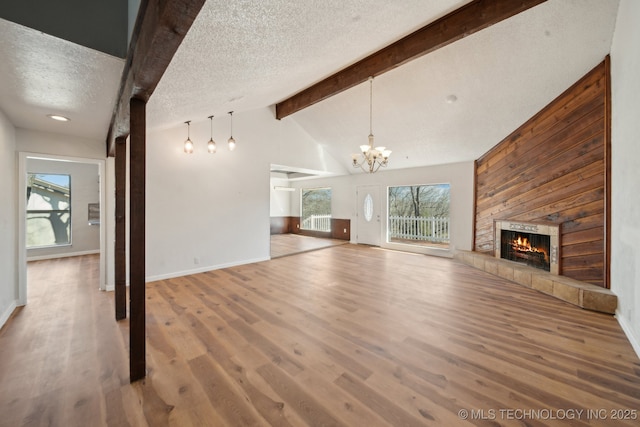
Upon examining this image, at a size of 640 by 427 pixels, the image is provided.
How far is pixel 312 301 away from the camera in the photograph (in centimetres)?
332

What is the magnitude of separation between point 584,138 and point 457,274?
274 centimetres

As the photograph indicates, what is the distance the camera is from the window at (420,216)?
7355 millimetres

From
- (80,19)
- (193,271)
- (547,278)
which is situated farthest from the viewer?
(193,271)

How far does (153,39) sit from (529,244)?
18.6 feet

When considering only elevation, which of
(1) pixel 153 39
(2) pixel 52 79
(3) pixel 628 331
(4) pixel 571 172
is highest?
(2) pixel 52 79

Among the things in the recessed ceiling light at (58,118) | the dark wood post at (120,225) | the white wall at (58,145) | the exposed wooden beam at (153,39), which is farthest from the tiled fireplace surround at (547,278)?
the white wall at (58,145)

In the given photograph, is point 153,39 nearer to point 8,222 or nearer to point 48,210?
point 8,222

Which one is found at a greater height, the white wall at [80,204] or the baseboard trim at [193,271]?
the white wall at [80,204]

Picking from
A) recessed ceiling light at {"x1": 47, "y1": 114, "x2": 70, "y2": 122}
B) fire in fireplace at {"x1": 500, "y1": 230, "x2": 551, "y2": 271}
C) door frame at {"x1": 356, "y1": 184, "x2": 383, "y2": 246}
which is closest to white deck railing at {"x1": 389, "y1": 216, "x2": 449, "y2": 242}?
door frame at {"x1": 356, "y1": 184, "x2": 383, "y2": 246}

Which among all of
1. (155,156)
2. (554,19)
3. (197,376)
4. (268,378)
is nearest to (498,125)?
(554,19)

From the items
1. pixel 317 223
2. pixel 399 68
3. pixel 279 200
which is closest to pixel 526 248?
pixel 399 68

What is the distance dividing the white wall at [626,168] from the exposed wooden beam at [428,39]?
0.98 m

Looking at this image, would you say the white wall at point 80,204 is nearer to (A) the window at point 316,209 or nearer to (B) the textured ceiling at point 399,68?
(B) the textured ceiling at point 399,68

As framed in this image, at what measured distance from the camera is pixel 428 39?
10.5 feet
